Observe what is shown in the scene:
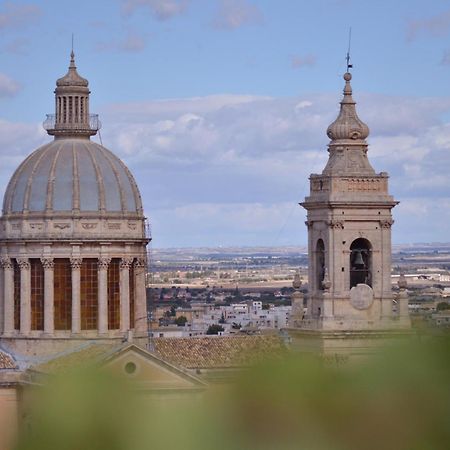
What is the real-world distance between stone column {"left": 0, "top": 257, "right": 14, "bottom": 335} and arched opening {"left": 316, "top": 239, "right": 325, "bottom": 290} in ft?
31.3

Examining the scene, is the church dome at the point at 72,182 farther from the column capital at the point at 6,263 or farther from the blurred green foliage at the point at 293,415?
the blurred green foliage at the point at 293,415

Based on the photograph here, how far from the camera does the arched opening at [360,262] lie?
193ft

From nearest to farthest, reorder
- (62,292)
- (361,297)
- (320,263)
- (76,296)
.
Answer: (361,297) < (320,263) < (76,296) < (62,292)

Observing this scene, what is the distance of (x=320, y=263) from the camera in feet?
196

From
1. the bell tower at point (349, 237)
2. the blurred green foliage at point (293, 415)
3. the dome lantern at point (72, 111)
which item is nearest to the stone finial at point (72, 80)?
the dome lantern at point (72, 111)

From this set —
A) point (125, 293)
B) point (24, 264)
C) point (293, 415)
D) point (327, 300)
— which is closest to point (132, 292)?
point (125, 293)

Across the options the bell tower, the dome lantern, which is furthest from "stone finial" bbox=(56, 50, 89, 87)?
the bell tower

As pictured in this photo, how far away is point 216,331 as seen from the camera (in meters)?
113

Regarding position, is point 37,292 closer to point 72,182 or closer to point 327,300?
point 72,182

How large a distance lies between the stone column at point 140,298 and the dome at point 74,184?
1673 millimetres

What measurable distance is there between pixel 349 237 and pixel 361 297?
1.76 m

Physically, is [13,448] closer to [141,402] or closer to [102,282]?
[141,402]

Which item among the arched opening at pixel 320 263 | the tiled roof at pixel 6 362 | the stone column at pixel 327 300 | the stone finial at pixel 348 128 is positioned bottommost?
the tiled roof at pixel 6 362

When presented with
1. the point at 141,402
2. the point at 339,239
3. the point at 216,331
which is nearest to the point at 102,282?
the point at 339,239
